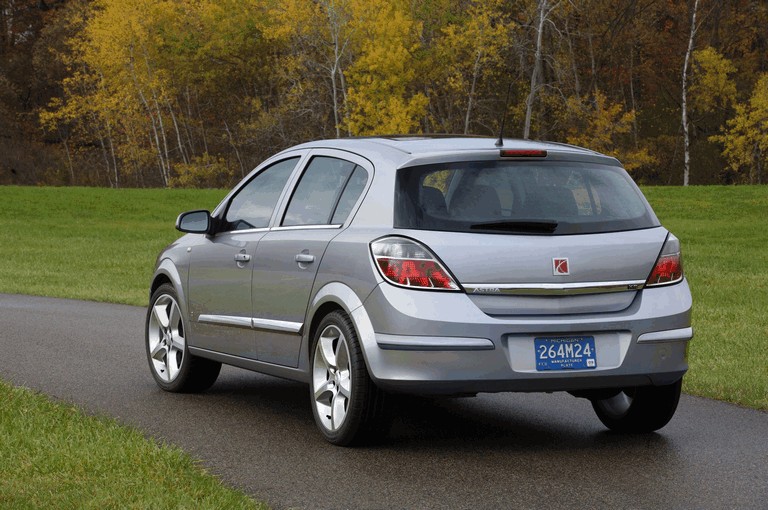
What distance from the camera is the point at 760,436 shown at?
7.31 metres

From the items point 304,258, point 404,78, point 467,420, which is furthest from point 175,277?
point 404,78

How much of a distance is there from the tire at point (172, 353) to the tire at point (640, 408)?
2839 millimetres

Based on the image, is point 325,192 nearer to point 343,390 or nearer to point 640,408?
point 343,390

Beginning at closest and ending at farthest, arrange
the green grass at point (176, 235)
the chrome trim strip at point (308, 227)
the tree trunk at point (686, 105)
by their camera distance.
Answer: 1. the chrome trim strip at point (308, 227)
2. the green grass at point (176, 235)
3. the tree trunk at point (686, 105)

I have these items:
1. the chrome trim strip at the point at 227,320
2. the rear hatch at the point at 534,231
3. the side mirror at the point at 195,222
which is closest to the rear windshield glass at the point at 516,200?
the rear hatch at the point at 534,231

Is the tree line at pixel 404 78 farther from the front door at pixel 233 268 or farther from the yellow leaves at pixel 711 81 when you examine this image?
the front door at pixel 233 268

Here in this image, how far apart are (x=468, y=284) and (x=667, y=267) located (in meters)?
1.18

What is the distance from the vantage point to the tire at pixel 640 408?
23.7 feet

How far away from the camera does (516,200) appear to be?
6648mm

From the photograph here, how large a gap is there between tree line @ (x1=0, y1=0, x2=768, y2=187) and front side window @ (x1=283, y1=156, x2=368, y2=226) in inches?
1761

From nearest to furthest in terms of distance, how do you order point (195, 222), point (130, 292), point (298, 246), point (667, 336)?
1. point (667, 336)
2. point (298, 246)
3. point (195, 222)
4. point (130, 292)

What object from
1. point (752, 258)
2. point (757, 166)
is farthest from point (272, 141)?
point (752, 258)

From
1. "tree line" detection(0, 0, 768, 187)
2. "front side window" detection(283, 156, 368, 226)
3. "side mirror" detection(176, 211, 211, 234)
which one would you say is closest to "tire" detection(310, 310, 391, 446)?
"front side window" detection(283, 156, 368, 226)

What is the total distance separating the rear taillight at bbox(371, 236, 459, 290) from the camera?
20.8 ft
